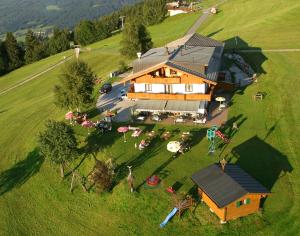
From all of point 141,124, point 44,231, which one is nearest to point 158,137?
point 141,124

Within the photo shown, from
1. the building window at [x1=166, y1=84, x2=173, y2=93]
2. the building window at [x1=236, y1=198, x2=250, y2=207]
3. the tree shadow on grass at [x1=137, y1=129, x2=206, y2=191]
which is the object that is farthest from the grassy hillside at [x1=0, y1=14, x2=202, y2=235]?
the building window at [x1=166, y1=84, x2=173, y2=93]

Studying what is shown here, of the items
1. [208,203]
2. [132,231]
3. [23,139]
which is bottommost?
[23,139]

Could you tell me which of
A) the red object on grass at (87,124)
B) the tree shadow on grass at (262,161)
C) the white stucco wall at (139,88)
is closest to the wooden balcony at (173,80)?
the white stucco wall at (139,88)

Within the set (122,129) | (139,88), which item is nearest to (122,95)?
(139,88)

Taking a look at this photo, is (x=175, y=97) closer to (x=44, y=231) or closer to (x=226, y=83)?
(x=226, y=83)

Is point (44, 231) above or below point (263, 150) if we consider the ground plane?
below

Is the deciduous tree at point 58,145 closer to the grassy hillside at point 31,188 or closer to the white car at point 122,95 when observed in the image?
the grassy hillside at point 31,188

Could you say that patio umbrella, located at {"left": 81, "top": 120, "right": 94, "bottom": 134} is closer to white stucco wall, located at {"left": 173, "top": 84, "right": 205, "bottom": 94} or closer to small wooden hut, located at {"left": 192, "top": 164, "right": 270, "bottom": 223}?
white stucco wall, located at {"left": 173, "top": 84, "right": 205, "bottom": 94}
